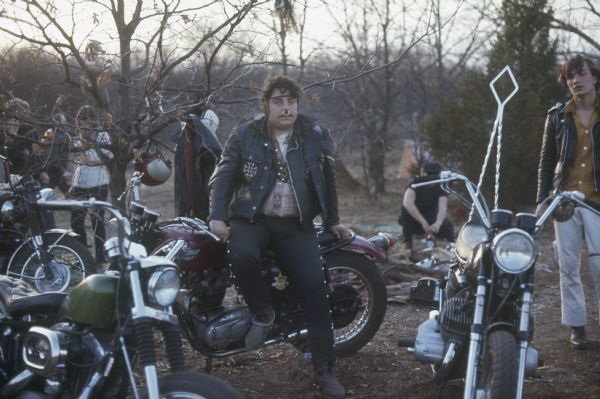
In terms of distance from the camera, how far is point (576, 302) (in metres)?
5.14

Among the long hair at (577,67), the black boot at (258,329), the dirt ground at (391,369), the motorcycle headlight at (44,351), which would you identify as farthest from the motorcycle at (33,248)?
the long hair at (577,67)

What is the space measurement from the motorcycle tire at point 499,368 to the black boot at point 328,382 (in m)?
1.07

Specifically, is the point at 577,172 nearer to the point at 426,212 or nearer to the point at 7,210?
the point at 426,212

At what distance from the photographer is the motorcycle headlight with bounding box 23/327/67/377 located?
3.10 meters

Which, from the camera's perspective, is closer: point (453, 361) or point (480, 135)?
point (453, 361)

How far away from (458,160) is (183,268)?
1001 cm

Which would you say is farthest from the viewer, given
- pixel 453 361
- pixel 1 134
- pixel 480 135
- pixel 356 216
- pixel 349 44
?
pixel 349 44

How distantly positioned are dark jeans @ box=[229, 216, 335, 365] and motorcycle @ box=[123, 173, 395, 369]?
0.50 ft

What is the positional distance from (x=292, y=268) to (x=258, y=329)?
43 centimetres

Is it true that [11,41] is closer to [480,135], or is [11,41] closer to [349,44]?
[480,135]

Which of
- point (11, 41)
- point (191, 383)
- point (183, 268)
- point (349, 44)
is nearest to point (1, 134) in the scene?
point (11, 41)

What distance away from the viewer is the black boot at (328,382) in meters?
4.33

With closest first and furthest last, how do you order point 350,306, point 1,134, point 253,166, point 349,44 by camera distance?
point 253,166 → point 350,306 → point 1,134 → point 349,44

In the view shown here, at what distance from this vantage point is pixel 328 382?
436cm
